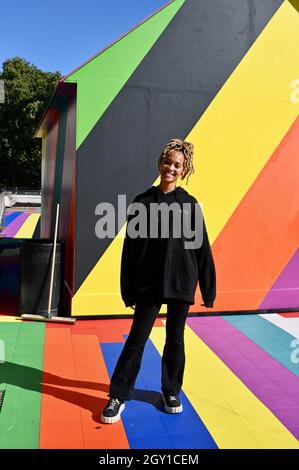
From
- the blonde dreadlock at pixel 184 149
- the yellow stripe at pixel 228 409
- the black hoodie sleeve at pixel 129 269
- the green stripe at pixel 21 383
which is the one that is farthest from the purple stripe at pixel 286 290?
the blonde dreadlock at pixel 184 149

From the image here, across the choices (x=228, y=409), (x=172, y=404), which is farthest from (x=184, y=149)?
(x=228, y=409)

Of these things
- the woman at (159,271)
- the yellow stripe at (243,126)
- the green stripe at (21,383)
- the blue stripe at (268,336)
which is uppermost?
the yellow stripe at (243,126)

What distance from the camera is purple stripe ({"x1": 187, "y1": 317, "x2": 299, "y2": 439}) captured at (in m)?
3.59

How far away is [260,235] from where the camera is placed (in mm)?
6359

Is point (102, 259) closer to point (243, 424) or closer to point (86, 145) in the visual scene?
point (86, 145)

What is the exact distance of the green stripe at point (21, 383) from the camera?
10.0 feet

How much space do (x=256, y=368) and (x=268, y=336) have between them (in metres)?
1.08

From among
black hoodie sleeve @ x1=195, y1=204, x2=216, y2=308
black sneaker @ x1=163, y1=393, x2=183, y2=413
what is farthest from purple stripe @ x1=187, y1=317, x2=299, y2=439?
black hoodie sleeve @ x1=195, y1=204, x2=216, y2=308

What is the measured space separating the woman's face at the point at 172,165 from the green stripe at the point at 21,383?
1.97 m

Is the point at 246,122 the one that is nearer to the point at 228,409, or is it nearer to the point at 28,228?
the point at 228,409

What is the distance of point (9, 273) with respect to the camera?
873 centimetres

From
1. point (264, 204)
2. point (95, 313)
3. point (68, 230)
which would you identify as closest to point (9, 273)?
point (68, 230)

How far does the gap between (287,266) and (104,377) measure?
3.48 meters

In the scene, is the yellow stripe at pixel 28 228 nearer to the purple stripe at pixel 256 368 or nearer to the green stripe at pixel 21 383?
the green stripe at pixel 21 383
